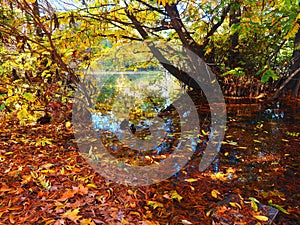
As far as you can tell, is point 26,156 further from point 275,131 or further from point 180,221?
point 275,131

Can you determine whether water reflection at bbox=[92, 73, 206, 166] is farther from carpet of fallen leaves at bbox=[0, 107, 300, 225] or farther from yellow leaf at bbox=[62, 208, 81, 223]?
yellow leaf at bbox=[62, 208, 81, 223]

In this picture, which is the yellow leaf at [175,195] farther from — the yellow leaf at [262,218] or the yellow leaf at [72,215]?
the yellow leaf at [72,215]

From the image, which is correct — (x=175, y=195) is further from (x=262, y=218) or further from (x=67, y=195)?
(x=67, y=195)

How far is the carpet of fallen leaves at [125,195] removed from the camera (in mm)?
1363

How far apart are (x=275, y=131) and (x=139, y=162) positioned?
1.98m

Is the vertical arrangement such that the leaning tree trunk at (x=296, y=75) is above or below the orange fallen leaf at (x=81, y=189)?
above

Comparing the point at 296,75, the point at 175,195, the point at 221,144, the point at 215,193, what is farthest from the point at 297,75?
the point at 175,195

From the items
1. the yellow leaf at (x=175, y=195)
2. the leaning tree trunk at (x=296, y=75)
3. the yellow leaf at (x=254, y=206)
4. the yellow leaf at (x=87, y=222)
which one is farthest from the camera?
the leaning tree trunk at (x=296, y=75)

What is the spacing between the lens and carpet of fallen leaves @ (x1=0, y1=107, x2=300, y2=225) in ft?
4.47

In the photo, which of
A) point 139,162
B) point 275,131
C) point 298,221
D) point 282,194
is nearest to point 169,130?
point 139,162

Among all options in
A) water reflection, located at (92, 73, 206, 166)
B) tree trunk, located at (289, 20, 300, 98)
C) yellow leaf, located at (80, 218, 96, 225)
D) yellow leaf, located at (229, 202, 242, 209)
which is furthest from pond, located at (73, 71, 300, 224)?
tree trunk, located at (289, 20, 300, 98)

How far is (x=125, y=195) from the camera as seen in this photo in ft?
5.24

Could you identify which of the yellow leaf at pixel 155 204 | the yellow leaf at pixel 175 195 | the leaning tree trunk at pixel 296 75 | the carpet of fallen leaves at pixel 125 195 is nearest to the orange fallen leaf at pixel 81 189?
the carpet of fallen leaves at pixel 125 195

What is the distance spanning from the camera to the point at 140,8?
433 centimetres
